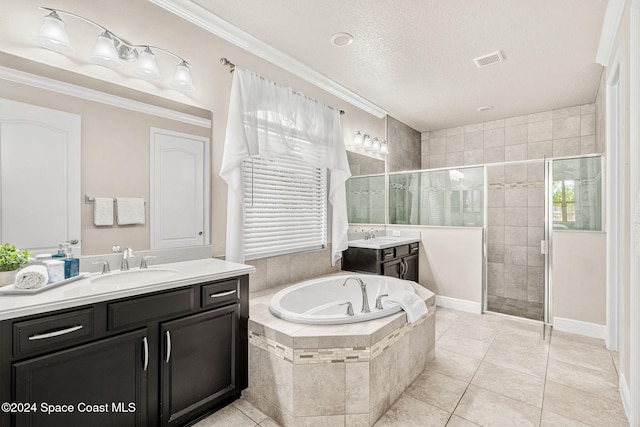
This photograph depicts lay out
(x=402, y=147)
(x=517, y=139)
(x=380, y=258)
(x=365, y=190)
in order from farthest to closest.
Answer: (x=402, y=147) < (x=517, y=139) < (x=365, y=190) < (x=380, y=258)

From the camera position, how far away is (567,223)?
311 cm

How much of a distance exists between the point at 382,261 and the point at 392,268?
0.24 metres

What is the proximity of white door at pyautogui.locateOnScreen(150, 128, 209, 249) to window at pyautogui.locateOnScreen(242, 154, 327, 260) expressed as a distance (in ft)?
1.28

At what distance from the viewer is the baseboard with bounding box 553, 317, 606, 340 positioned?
2.95 m

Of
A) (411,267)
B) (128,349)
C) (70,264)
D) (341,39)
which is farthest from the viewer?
(411,267)

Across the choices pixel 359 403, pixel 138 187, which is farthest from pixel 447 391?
pixel 138 187

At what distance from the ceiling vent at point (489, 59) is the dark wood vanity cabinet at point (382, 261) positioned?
203 centimetres

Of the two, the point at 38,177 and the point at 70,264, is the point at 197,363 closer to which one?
the point at 70,264

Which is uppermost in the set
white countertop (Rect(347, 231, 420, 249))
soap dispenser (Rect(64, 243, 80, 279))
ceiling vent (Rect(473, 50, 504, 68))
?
ceiling vent (Rect(473, 50, 504, 68))

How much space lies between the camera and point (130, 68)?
76.4 inches

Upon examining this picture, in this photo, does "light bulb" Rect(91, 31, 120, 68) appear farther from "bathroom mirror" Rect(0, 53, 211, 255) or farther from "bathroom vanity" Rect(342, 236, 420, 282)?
"bathroom vanity" Rect(342, 236, 420, 282)

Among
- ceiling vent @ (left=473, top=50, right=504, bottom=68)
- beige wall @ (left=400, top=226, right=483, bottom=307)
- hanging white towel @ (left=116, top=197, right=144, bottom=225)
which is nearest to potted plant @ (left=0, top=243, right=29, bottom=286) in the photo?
hanging white towel @ (left=116, top=197, right=144, bottom=225)

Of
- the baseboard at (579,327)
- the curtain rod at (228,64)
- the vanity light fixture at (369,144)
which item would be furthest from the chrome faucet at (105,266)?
the baseboard at (579,327)

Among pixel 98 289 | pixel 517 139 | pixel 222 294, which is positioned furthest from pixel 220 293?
pixel 517 139
